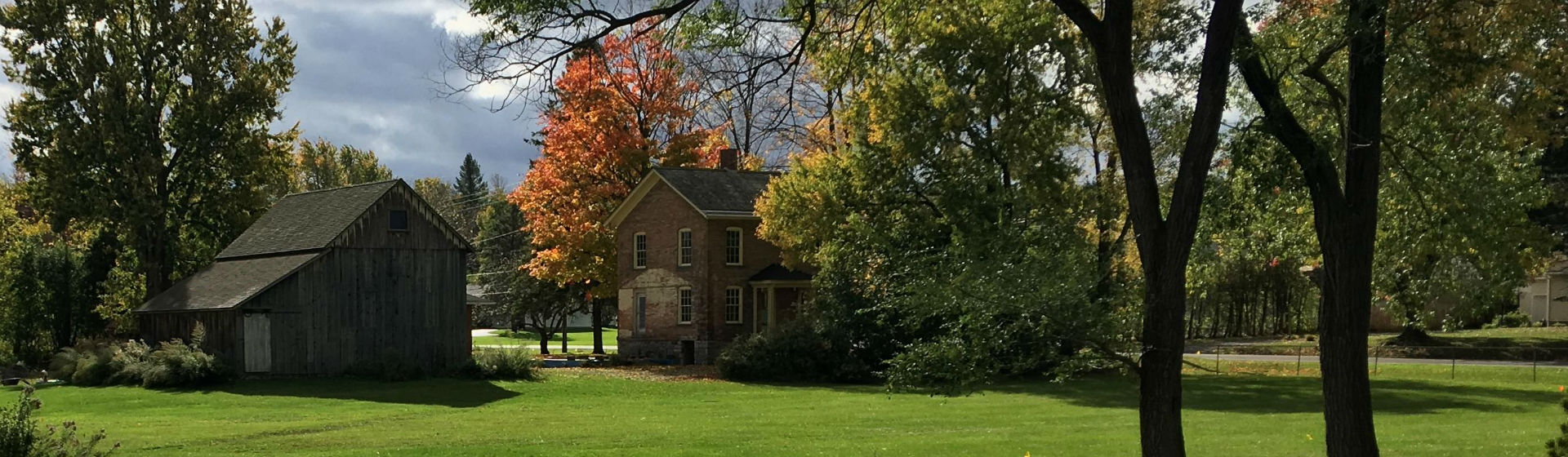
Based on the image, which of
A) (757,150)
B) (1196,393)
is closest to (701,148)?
(757,150)

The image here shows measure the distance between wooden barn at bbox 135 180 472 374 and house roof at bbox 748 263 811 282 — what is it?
10694 mm

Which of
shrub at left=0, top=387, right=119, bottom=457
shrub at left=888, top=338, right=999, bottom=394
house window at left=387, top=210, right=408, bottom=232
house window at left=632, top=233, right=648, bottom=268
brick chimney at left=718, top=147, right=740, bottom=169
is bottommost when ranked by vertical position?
shrub at left=0, top=387, right=119, bottom=457

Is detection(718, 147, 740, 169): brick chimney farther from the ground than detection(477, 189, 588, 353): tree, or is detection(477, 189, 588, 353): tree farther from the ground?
detection(718, 147, 740, 169): brick chimney

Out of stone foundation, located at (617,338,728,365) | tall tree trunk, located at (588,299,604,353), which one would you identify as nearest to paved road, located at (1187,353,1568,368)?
stone foundation, located at (617,338,728,365)

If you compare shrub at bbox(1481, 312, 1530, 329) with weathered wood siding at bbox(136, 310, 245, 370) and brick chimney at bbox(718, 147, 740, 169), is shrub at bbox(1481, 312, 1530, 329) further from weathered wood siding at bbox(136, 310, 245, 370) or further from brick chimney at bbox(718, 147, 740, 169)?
weathered wood siding at bbox(136, 310, 245, 370)

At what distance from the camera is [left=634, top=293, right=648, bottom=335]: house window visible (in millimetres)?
48562

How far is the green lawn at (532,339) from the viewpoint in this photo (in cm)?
7469

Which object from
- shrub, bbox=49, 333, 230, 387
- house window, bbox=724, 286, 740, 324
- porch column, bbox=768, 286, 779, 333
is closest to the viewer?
shrub, bbox=49, 333, 230, 387

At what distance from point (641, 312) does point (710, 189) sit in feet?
19.5

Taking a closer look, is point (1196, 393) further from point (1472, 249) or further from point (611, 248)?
point (611, 248)

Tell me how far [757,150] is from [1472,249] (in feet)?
137

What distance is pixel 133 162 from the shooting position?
4541 cm

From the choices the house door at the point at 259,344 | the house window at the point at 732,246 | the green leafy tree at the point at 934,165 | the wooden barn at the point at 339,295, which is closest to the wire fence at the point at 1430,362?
the green leafy tree at the point at 934,165

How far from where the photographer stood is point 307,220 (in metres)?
41.2
